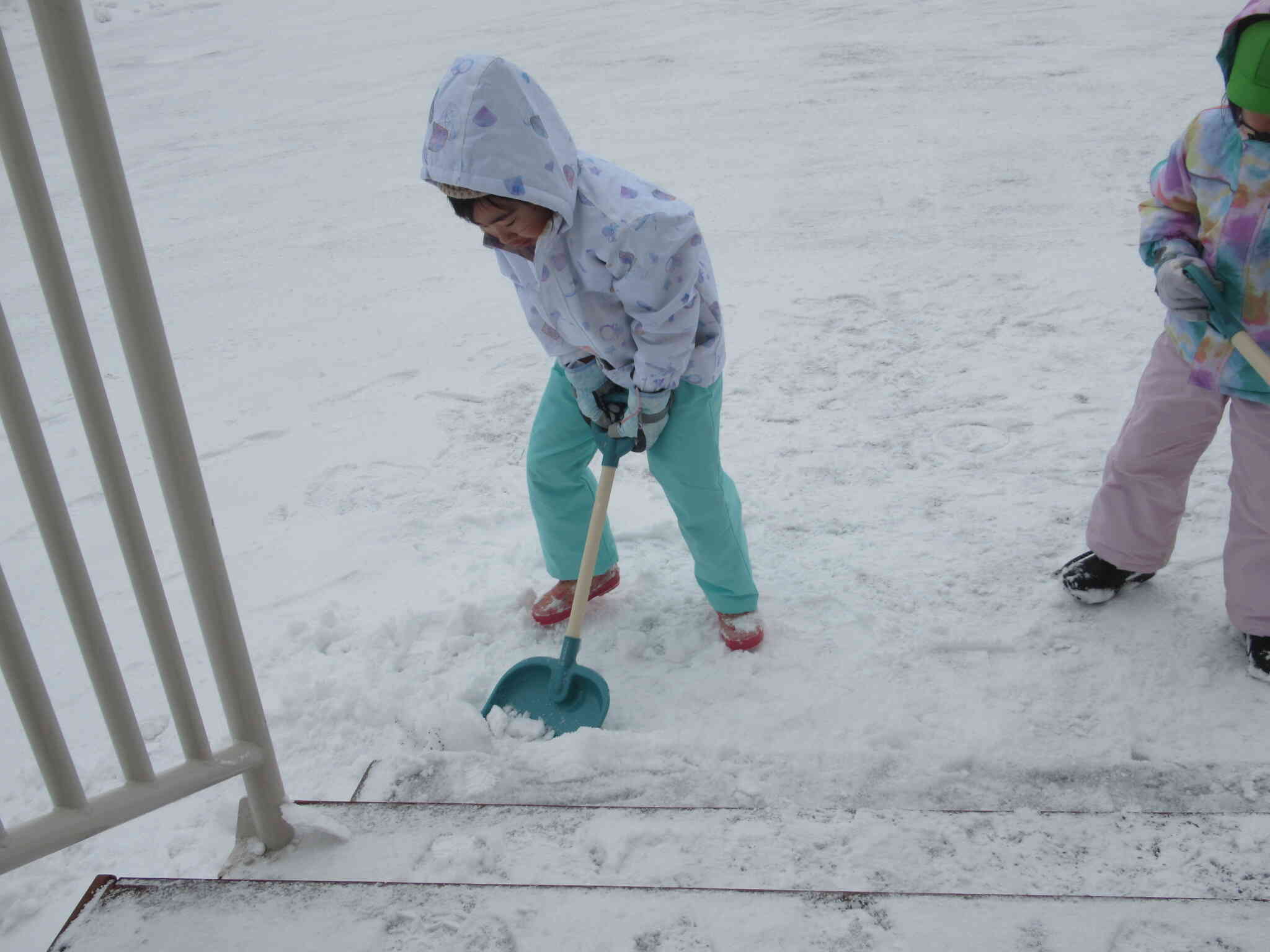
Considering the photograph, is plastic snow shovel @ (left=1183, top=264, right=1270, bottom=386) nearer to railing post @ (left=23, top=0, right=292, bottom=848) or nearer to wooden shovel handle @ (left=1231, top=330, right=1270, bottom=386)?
wooden shovel handle @ (left=1231, top=330, right=1270, bottom=386)

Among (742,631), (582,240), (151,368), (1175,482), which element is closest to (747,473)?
(742,631)

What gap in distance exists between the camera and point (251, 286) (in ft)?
16.9

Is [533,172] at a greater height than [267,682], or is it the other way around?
[533,172]

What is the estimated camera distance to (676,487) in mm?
2404

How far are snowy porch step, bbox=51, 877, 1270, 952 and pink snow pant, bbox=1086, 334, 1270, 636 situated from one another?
116 centimetres

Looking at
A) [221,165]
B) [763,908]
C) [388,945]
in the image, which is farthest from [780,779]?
[221,165]

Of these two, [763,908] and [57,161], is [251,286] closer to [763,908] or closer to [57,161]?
[57,161]

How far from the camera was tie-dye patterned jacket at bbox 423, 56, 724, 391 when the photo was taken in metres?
1.79

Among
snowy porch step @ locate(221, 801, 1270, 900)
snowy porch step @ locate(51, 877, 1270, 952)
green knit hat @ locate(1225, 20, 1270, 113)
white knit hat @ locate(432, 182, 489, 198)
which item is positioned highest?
green knit hat @ locate(1225, 20, 1270, 113)

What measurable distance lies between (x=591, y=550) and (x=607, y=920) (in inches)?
43.9

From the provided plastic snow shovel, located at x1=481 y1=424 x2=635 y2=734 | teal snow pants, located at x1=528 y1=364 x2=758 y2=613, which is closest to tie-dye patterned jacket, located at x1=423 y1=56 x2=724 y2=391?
teal snow pants, located at x1=528 y1=364 x2=758 y2=613

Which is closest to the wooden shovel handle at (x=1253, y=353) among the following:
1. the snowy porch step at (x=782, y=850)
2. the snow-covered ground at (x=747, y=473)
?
the snow-covered ground at (x=747, y=473)

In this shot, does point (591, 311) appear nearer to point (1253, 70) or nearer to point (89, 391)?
point (89, 391)

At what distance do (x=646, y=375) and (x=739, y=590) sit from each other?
654mm
